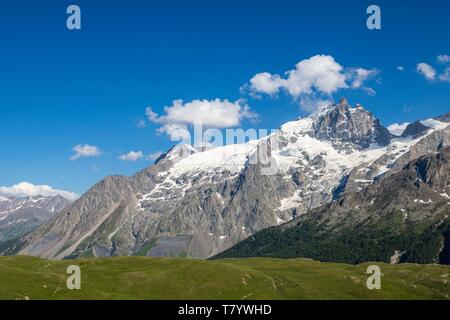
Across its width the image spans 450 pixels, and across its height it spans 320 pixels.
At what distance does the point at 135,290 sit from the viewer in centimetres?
16112

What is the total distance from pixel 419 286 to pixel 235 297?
73485mm

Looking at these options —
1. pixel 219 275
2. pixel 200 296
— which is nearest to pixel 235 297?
pixel 200 296

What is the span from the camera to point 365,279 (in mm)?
194125

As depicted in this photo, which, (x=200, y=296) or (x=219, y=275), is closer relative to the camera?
(x=200, y=296)

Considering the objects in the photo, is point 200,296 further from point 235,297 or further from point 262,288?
point 262,288

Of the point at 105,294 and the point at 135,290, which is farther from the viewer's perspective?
the point at 135,290
